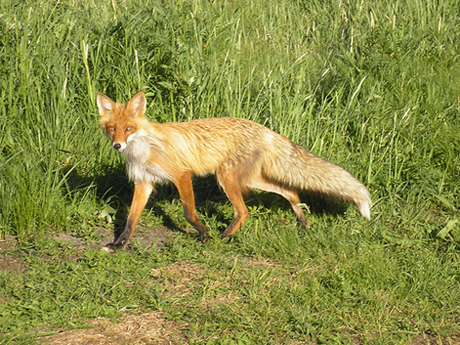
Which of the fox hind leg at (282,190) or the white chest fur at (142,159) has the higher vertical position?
the white chest fur at (142,159)

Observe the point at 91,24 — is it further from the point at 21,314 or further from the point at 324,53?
the point at 21,314

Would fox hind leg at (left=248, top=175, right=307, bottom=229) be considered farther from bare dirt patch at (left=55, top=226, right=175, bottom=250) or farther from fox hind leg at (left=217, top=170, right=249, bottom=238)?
bare dirt patch at (left=55, top=226, right=175, bottom=250)

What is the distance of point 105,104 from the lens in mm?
4703

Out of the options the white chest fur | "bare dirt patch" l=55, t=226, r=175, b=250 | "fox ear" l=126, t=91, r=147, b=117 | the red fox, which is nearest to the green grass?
"bare dirt patch" l=55, t=226, r=175, b=250

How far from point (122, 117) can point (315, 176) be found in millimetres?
1902

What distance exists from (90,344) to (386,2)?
662 cm

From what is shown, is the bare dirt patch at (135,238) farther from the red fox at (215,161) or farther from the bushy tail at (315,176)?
the bushy tail at (315,176)

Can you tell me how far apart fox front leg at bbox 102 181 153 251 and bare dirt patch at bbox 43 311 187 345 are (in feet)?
3.65

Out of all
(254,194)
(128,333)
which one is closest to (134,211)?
(254,194)

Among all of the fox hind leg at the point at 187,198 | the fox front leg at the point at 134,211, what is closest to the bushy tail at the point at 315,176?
the fox hind leg at the point at 187,198

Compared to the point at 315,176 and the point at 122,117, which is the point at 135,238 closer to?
the point at 122,117

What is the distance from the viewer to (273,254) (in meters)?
4.62

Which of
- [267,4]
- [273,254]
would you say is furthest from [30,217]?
[267,4]

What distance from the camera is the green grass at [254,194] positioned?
3.83 metres
